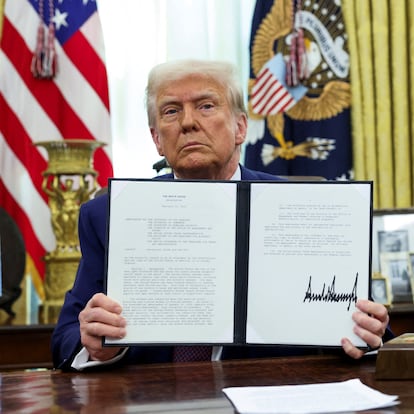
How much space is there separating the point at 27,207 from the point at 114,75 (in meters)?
0.79

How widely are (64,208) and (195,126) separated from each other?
157 centimetres

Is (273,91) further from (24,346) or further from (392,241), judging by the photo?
(24,346)

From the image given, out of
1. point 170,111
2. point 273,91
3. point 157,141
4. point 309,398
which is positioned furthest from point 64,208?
point 309,398

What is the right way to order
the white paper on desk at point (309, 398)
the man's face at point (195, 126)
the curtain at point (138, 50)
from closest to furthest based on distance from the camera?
the white paper on desk at point (309, 398) → the man's face at point (195, 126) → the curtain at point (138, 50)

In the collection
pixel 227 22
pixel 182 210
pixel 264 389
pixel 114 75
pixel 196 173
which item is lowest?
pixel 264 389

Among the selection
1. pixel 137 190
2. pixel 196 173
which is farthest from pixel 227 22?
pixel 137 190

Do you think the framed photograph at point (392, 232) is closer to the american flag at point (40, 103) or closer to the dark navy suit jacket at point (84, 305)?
the american flag at point (40, 103)

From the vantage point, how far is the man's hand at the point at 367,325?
1.80 m

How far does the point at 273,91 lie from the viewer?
169 inches

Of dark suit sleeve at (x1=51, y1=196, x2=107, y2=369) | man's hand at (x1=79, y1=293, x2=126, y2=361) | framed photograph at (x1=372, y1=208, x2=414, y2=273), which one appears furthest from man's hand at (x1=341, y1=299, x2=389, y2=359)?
framed photograph at (x1=372, y1=208, x2=414, y2=273)

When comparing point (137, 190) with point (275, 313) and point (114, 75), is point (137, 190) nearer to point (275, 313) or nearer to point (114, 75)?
point (275, 313)

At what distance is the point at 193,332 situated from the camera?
1813mm

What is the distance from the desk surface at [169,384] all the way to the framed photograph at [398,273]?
70.4 inches

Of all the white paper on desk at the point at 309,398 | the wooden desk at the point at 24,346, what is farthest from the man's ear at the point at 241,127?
the wooden desk at the point at 24,346
